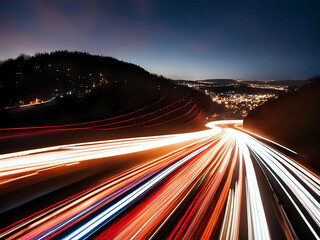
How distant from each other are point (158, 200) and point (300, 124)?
1481 centimetres

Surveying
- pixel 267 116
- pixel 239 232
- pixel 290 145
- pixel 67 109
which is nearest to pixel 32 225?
pixel 239 232

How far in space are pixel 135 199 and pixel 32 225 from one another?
7.01 feet

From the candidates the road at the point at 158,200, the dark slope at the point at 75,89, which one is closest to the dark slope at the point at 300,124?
the road at the point at 158,200

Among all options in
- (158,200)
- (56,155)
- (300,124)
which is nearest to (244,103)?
(300,124)

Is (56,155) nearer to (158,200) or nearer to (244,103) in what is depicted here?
(158,200)

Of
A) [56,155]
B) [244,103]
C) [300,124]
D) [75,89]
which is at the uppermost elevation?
[75,89]

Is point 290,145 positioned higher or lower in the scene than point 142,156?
lower

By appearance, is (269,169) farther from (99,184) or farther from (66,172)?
(66,172)

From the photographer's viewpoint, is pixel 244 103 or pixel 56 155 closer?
pixel 56 155

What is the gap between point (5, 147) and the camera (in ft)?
31.3

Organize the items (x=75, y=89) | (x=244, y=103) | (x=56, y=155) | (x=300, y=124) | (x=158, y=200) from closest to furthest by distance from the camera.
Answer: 1. (x=158, y=200)
2. (x=56, y=155)
3. (x=300, y=124)
4. (x=75, y=89)
5. (x=244, y=103)

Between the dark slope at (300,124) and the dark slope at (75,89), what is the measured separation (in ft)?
65.6

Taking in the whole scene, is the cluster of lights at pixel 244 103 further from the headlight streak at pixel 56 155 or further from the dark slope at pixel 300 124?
the headlight streak at pixel 56 155

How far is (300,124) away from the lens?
1463 centimetres
